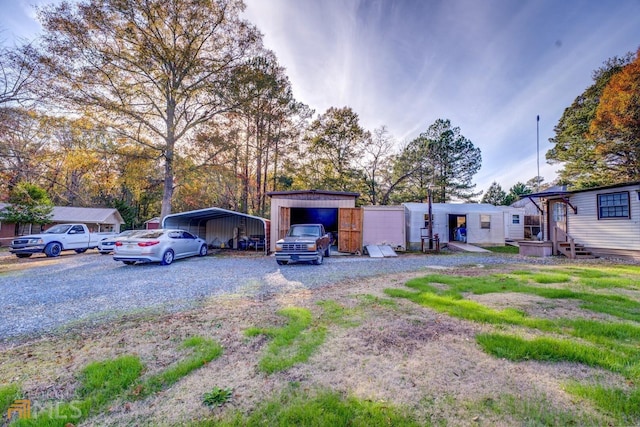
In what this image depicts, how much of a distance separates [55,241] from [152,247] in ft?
27.0

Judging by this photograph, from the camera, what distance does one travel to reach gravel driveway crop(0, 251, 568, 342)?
190 inches

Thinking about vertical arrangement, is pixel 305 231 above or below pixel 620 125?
below

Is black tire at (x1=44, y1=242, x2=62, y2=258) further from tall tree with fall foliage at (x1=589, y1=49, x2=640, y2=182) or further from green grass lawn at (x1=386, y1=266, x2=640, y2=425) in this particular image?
tall tree with fall foliage at (x1=589, y1=49, x2=640, y2=182)

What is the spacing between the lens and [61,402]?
2.36 m

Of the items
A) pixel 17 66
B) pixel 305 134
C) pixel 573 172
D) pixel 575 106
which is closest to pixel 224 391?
pixel 17 66

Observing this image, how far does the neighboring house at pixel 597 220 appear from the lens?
10.7 meters

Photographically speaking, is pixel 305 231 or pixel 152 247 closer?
pixel 152 247

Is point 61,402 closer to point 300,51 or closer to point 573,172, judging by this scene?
point 300,51

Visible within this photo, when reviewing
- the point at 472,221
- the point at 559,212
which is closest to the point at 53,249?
the point at 472,221

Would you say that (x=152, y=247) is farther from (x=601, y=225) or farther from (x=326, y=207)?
(x=601, y=225)

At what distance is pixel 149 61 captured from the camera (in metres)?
14.5

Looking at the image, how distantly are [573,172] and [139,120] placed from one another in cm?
3388
